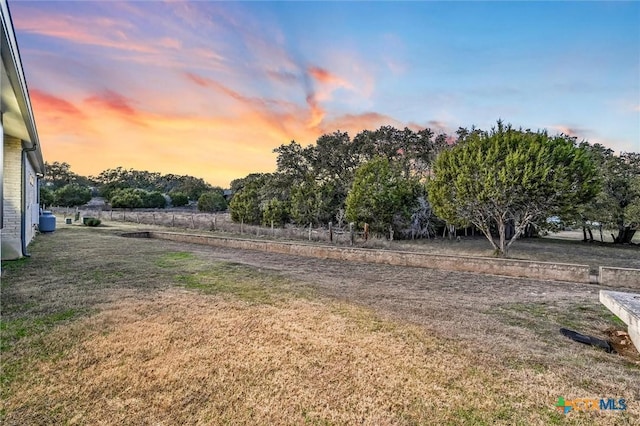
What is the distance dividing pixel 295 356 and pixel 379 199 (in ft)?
42.4

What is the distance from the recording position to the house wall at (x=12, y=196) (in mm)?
7223

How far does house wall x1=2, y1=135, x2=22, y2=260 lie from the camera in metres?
7.22

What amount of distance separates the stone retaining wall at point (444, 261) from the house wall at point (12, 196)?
6123 mm

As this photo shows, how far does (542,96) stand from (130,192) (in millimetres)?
44271

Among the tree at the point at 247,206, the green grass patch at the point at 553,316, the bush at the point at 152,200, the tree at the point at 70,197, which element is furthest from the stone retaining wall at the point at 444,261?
the tree at the point at 70,197

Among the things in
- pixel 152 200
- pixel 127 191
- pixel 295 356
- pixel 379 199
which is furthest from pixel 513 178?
pixel 127 191

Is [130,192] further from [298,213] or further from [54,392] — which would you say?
[54,392]

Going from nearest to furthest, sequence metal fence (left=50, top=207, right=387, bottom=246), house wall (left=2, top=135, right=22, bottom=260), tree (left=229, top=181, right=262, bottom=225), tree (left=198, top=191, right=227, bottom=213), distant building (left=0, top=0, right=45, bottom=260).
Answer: distant building (left=0, top=0, right=45, bottom=260)
house wall (left=2, top=135, right=22, bottom=260)
metal fence (left=50, top=207, right=387, bottom=246)
tree (left=229, top=181, right=262, bottom=225)
tree (left=198, top=191, right=227, bottom=213)

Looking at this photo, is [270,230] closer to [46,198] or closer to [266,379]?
[266,379]

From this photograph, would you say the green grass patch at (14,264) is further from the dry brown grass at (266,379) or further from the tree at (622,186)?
the tree at (622,186)

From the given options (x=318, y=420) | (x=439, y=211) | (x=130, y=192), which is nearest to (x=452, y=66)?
(x=439, y=211)

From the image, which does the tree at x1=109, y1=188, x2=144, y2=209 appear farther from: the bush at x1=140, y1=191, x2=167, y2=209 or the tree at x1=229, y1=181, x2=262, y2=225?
the tree at x1=229, y1=181, x2=262, y2=225

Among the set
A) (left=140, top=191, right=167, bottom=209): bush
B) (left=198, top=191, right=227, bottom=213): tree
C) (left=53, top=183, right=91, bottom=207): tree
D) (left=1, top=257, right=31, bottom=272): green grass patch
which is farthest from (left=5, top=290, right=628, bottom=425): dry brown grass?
(left=53, top=183, right=91, bottom=207): tree

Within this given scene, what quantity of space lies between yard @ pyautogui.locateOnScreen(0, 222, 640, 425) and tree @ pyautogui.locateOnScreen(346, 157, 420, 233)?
992cm
